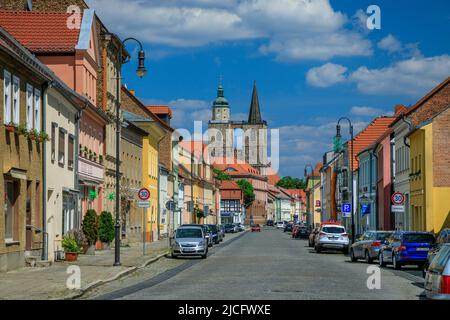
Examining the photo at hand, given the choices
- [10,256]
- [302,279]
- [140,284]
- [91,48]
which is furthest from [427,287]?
[91,48]

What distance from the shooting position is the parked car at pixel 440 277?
15.3 m

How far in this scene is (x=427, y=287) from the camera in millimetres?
17156

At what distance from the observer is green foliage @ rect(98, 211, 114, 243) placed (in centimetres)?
4419

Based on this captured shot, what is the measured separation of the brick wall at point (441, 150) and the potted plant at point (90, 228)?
63.2 ft

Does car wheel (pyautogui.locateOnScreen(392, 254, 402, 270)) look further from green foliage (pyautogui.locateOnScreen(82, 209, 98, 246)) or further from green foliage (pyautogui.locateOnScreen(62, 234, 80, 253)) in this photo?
green foliage (pyautogui.locateOnScreen(82, 209, 98, 246))

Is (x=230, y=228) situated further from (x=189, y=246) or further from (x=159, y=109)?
(x=189, y=246)

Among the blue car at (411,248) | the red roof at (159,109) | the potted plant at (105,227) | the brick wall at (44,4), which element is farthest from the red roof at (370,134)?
the blue car at (411,248)

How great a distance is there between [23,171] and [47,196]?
16.6 ft

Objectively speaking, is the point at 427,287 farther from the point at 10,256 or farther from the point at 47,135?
the point at 47,135

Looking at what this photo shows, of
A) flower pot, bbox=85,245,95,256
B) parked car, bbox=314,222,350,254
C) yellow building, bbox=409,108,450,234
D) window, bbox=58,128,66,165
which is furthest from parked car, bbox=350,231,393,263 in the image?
window, bbox=58,128,66,165

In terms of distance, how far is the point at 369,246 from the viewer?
39.2 metres

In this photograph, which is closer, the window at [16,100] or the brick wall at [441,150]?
the window at [16,100]

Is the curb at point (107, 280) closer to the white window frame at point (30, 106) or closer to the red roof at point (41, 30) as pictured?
the white window frame at point (30, 106)

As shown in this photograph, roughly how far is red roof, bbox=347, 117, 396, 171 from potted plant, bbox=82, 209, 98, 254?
175 ft
